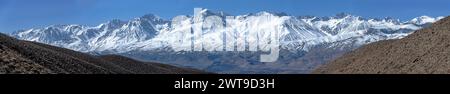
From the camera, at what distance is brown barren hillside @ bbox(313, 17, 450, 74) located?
46.2m

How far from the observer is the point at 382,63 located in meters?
54.5

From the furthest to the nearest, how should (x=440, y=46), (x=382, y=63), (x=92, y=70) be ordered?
1. (x=92, y=70)
2. (x=382, y=63)
3. (x=440, y=46)

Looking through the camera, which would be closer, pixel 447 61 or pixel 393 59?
pixel 447 61

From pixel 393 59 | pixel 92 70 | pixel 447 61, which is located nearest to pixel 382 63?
pixel 393 59

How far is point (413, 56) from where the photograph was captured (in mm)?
51156

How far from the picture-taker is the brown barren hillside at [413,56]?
152 feet
